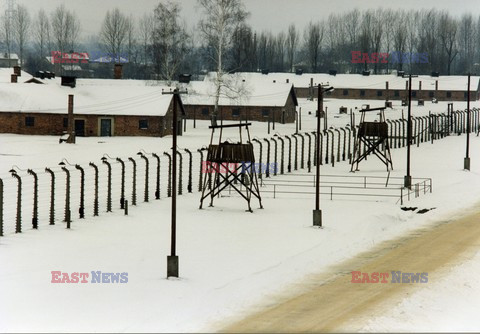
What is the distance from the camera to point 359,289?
76.4 feet

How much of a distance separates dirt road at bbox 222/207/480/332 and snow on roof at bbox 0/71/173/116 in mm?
44485

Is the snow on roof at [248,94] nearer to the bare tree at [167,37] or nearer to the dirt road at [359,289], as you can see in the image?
the bare tree at [167,37]

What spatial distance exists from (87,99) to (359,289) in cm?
5623

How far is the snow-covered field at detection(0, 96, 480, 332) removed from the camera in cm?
2031

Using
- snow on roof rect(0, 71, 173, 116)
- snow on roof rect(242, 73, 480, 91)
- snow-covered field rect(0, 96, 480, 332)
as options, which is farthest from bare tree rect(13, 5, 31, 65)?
snow-covered field rect(0, 96, 480, 332)

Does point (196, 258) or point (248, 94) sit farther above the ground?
point (248, 94)

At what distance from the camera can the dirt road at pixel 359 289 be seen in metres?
19.7

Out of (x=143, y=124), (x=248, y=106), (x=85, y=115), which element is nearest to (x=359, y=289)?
(x=143, y=124)

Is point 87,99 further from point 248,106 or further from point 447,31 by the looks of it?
point 447,31

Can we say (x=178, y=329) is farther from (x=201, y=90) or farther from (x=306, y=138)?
(x=201, y=90)

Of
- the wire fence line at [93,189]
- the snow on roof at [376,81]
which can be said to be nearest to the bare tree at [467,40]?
the snow on roof at [376,81]

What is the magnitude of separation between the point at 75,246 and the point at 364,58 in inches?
5420

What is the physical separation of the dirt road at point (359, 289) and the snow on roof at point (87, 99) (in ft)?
146

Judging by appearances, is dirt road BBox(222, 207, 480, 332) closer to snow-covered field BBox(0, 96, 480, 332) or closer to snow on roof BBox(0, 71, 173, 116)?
snow-covered field BBox(0, 96, 480, 332)
